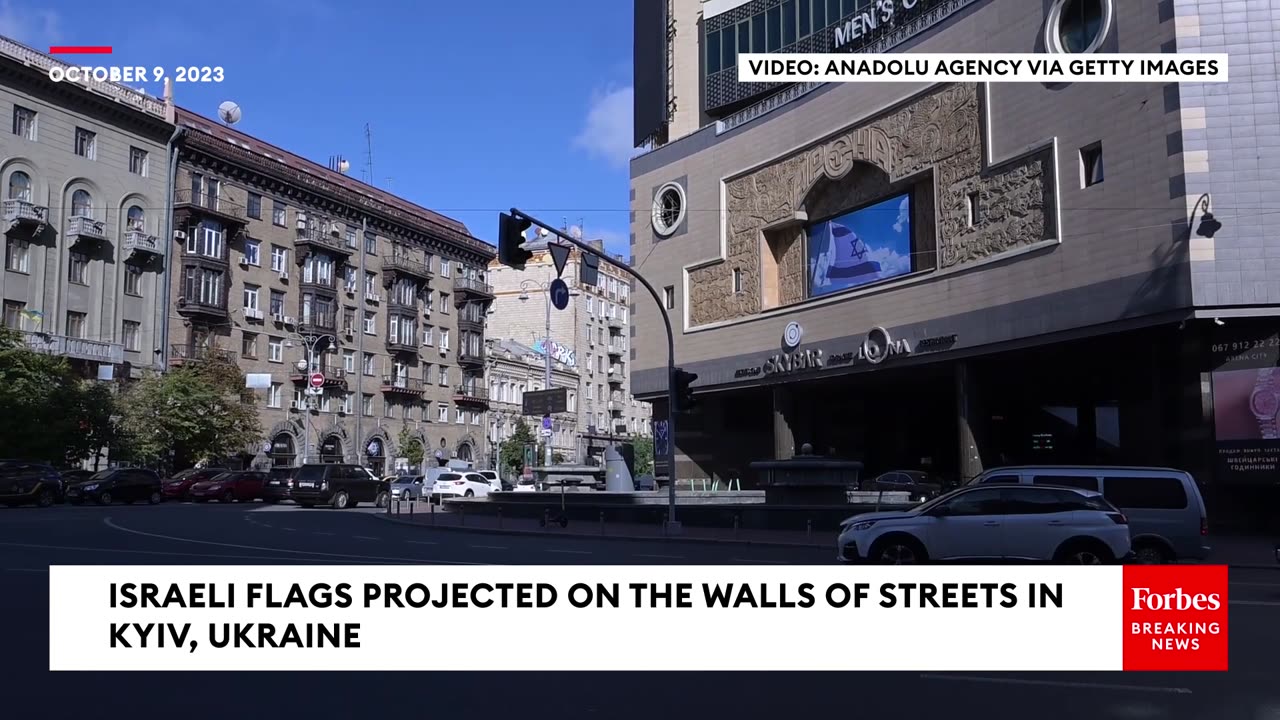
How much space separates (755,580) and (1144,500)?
11.9 m

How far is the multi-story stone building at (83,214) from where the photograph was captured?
5256 centimetres

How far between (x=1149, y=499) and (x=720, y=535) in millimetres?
10740

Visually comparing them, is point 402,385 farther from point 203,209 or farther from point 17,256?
point 17,256

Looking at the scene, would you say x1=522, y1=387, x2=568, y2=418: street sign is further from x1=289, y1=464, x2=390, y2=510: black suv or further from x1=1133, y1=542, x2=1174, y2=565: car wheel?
x1=1133, y1=542, x2=1174, y2=565: car wheel

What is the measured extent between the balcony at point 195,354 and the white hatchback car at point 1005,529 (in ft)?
167

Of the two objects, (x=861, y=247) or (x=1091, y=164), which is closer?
(x=1091, y=164)

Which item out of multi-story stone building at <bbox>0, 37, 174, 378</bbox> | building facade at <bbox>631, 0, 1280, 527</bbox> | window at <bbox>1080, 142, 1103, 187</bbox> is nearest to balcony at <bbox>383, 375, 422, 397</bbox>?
multi-story stone building at <bbox>0, 37, 174, 378</bbox>

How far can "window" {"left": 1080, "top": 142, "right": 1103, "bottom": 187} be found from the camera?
30734 mm

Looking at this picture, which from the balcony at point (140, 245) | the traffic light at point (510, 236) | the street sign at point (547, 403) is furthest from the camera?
the balcony at point (140, 245)

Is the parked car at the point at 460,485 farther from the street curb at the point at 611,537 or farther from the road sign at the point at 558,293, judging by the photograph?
the road sign at the point at 558,293

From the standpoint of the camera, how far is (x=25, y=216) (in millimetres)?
52219

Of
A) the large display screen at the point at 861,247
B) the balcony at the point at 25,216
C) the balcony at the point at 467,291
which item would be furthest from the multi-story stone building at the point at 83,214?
the large display screen at the point at 861,247

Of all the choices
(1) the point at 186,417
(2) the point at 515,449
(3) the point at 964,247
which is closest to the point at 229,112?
(1) the point at 186,417

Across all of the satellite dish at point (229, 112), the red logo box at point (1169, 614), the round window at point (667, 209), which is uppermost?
the satellite dish at point (229, 112)
